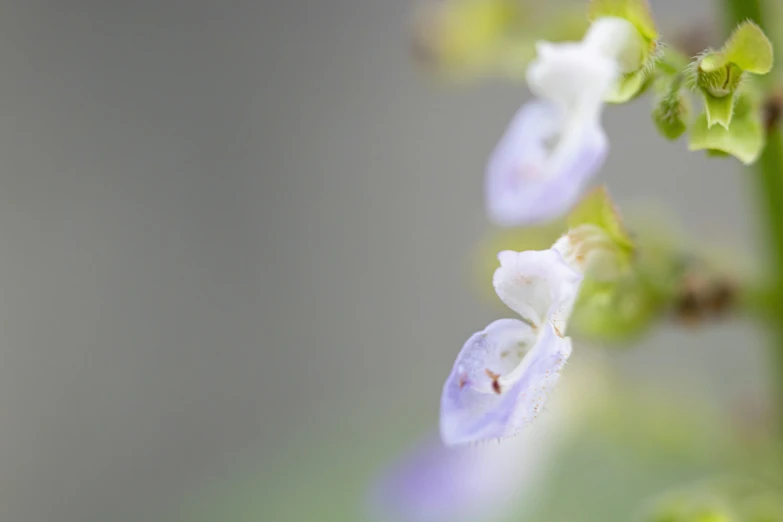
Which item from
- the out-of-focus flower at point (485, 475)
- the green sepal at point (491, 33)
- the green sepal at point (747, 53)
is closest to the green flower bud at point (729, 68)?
the green sepal at point (747, 53)

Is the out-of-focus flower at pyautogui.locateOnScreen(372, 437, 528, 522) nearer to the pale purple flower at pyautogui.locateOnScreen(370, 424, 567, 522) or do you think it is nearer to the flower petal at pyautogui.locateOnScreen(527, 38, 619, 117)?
the pale purple flower at pyautogui.locateOnScreen(370, 424, 567, 522)

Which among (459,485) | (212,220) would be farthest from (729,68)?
(212,220)

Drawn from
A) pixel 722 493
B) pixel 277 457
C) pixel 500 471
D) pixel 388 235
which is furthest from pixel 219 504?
pixel 388 235

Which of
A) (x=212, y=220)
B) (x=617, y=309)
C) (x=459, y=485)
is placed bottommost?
(x=617, y=309)

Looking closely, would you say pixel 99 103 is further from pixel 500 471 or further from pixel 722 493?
pixel 722 493

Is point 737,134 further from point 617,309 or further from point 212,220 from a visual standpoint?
point 212,220

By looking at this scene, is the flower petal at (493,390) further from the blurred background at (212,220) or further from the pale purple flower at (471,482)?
the blurred background at (212,220)
